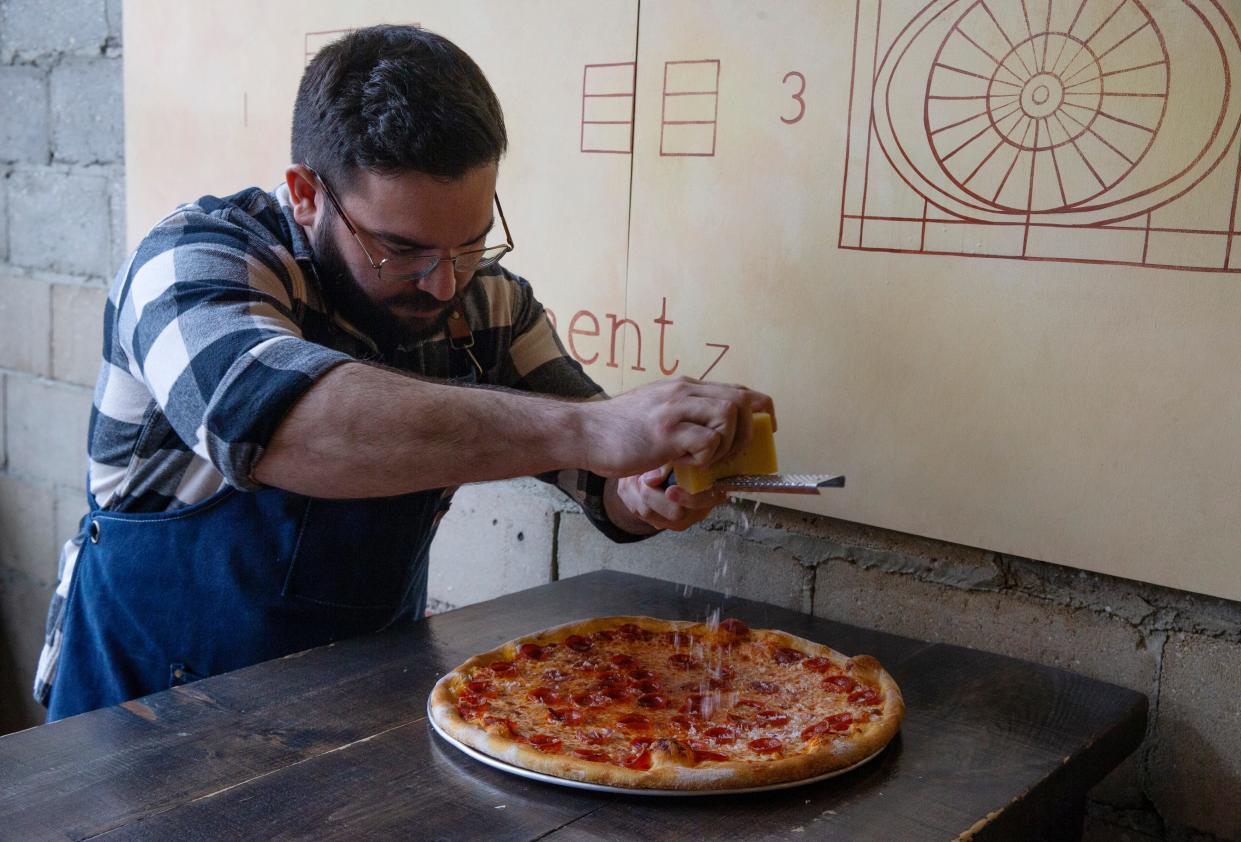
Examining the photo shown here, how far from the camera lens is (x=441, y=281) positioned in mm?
1747

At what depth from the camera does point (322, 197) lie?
5.75ft

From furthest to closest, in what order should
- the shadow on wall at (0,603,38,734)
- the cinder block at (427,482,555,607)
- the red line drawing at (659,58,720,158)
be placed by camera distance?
the shadow on wall at (0,603,38,734), the cinder block at (427,482,555,607), the red line drawing at (659,58,720,158)

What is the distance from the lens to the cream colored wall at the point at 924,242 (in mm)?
1561

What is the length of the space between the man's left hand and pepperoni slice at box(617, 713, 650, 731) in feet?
1.10

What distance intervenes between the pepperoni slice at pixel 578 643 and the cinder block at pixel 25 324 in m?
2.38

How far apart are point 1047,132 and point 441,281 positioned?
914 mm

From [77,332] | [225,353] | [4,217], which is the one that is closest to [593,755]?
[225,353]

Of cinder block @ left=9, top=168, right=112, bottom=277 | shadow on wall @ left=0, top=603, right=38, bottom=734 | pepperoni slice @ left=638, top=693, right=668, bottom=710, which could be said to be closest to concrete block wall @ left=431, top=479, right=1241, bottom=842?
pepperoni slice @ left=638, top=693, right=668, bottom=710

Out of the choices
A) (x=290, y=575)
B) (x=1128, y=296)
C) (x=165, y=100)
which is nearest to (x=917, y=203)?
(x=1128, y=296)

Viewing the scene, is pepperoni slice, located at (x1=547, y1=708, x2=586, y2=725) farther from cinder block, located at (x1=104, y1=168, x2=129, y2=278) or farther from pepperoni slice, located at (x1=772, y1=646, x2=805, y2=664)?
cinder block, located at (x1=104, y1=168, x2=129, y2=278)

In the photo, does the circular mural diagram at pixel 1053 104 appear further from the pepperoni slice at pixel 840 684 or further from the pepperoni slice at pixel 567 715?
the pepperoni slice at pixel 567 715

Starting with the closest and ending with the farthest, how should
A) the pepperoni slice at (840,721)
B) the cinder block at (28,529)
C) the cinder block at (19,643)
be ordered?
the pepperoni slice at (840,721), the cinder block at (28,529), the cinder block at (19,643)

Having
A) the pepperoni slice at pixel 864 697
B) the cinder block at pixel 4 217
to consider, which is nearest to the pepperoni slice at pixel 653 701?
the pepperoni slice at pixel 864 697

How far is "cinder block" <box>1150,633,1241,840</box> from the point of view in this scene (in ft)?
5.31
